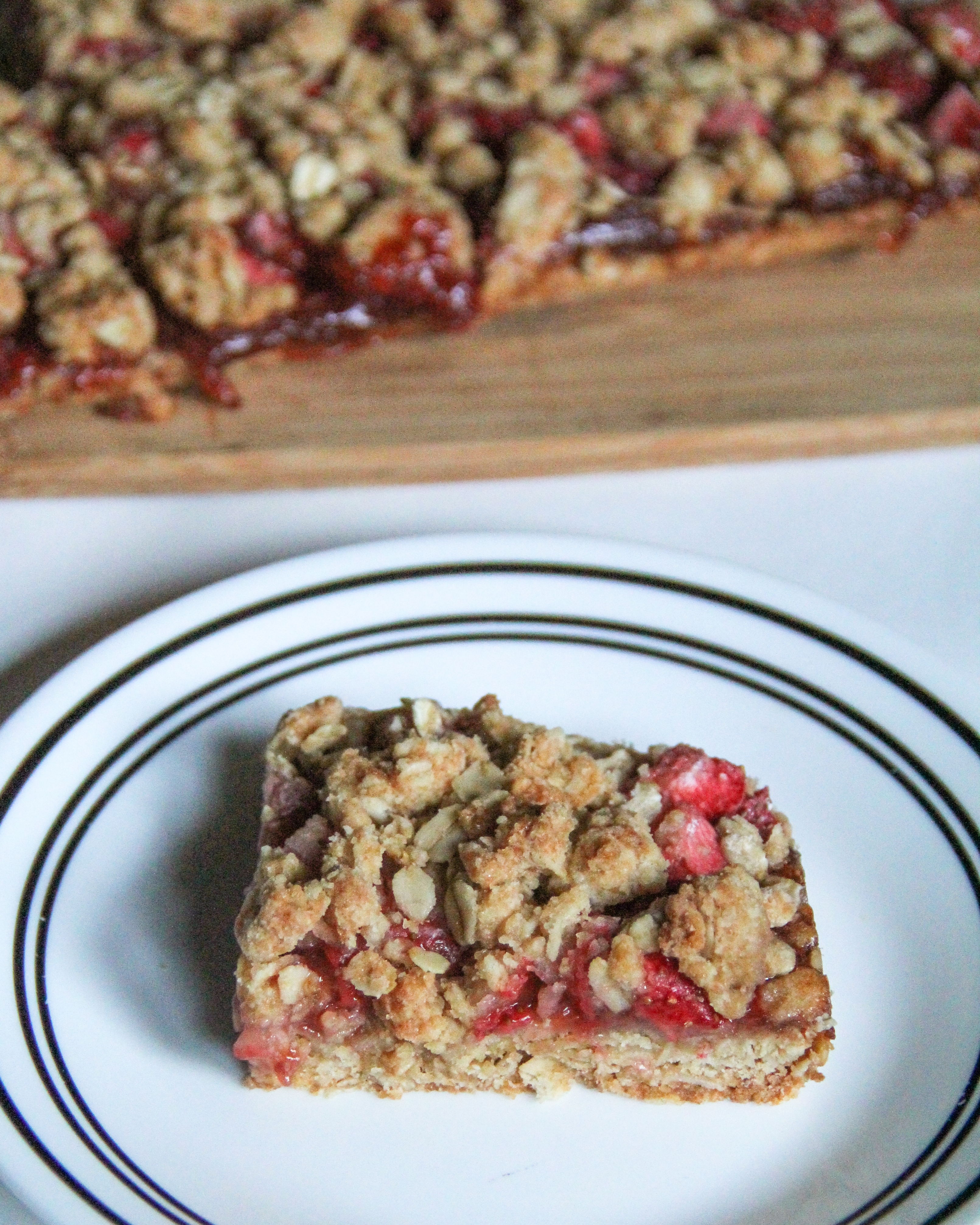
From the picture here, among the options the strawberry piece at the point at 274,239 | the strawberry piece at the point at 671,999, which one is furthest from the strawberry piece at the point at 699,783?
the strawberry piece at the point at 274,239

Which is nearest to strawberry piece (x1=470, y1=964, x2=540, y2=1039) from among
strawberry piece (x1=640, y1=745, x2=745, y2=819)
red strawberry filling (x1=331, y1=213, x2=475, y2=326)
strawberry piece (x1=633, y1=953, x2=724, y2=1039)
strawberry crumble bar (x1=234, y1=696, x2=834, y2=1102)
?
strawberry crumble bar (x1=234, y1=696, x2=834, y2=1102)

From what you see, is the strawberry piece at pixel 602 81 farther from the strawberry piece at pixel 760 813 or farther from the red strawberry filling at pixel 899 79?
the strawberry piece at pixel 760 813

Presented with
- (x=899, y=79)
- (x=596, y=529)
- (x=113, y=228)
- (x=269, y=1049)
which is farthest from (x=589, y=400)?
(x=269, y=1049)

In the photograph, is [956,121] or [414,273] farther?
[956,121]

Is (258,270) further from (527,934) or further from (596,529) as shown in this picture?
(527,934)

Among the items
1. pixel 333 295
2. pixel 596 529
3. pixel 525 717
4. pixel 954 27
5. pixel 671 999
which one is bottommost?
pixel 671 999

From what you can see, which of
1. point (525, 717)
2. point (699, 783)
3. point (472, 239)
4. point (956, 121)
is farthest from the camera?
point (956, 121)

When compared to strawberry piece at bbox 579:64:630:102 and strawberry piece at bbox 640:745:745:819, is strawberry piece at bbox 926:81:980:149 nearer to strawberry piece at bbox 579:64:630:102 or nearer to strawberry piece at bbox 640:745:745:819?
strawberry piece at bbox 579:64:630:102
